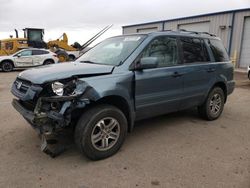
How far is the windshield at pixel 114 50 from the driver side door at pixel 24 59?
12.8m

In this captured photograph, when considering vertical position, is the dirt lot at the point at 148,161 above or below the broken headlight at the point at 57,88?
below

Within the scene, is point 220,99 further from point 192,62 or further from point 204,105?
point 192,62

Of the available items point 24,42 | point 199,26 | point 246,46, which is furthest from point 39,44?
point 246,46

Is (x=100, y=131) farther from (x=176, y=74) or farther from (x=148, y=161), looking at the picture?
(x=176, y=74)

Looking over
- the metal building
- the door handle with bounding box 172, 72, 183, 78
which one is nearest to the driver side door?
the metal building

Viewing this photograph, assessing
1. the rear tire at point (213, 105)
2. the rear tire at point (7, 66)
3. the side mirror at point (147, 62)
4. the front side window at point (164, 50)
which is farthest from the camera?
the rear tire at point (7, 66)

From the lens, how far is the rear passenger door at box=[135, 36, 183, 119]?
3.93 meters

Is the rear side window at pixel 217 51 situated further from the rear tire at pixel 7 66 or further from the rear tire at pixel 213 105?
the rear tire at pixel 7 66

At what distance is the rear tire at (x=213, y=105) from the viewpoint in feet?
17.3

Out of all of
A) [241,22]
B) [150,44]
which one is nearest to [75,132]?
[150,44]

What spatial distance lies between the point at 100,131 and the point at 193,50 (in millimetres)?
2579

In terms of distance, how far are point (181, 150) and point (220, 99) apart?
2193 mm

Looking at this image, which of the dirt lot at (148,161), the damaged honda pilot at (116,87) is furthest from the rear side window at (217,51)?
the dirt lot at (148,161)

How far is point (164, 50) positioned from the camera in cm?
432
